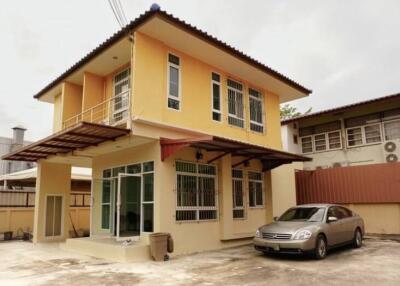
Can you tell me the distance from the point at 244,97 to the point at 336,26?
4371mm

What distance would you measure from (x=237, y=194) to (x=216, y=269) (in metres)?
5.24

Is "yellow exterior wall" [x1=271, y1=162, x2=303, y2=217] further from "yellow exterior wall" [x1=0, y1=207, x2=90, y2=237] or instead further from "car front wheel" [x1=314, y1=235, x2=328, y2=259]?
"yellow exterior wall" [x1=0, y1=207, x2=90, y2=237]

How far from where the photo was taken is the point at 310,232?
9.38m

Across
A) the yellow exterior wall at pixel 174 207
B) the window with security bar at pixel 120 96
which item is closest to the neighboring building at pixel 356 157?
the yellow exterior wall at pixel 174 207

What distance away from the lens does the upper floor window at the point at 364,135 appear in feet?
61.5

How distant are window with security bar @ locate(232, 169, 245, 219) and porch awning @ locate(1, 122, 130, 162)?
522 cm

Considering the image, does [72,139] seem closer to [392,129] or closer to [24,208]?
[24,208]

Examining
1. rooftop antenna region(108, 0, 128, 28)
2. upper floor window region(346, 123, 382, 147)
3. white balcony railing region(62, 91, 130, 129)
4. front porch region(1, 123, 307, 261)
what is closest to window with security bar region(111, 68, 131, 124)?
white balcony railing region(62, 91, 130, 129)

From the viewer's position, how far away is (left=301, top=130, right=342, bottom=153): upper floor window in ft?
66.4

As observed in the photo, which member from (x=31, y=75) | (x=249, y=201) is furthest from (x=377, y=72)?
(x=31, y=75)

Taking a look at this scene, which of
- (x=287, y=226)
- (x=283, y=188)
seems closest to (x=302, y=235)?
(x=287, y=226)

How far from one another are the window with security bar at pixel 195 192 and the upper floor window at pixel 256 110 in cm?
338

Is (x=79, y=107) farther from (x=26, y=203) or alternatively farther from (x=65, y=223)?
(x=26, y=203)

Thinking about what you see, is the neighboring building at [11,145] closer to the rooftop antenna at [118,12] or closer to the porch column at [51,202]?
the porch column at [51,202]
